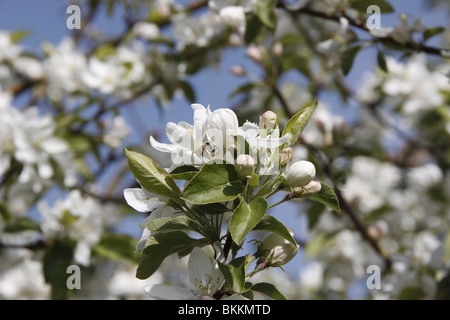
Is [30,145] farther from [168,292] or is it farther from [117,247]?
[168,292]

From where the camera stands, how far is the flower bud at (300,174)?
0.85 m

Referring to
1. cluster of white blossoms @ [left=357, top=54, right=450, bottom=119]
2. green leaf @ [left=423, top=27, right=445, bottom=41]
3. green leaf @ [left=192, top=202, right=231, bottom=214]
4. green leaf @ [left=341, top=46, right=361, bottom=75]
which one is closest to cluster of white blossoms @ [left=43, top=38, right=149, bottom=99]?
green leaf @ [left=341, top=46, right=361, bottom=75]

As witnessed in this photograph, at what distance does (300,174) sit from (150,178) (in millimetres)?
262

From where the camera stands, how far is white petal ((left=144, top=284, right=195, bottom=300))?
0.92 meters

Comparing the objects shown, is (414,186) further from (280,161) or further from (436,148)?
(280,161)

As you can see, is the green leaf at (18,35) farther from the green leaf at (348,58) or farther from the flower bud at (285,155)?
the flower bud at (285,155)

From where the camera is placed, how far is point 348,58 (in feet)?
5.24

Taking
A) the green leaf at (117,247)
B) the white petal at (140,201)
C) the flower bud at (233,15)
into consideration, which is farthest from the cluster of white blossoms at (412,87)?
the white petal at (140,201)

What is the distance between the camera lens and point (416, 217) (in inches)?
120

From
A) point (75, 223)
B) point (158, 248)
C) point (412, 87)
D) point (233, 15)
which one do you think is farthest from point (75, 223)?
point (412, 87)

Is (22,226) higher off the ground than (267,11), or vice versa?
(267,11)

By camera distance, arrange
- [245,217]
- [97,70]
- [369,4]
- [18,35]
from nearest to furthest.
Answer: [245,217]
[369,4]
[97,70]
[18,35]

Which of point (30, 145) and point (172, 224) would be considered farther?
point (30, 145)

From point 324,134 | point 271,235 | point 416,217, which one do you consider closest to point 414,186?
point 416,217
